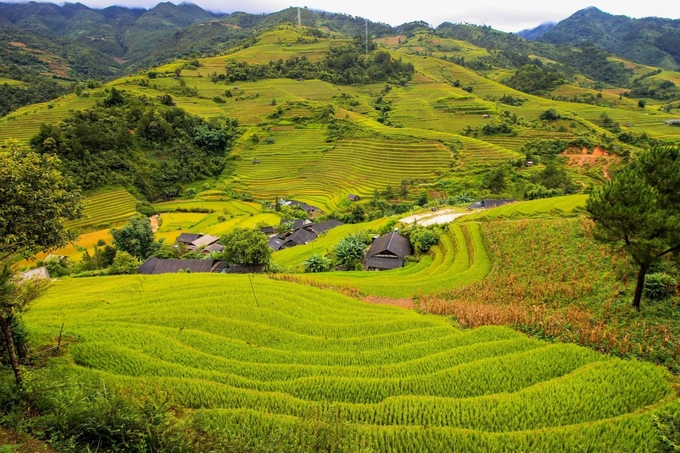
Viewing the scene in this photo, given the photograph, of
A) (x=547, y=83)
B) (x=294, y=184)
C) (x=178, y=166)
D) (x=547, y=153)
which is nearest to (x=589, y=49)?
(x=547, y=83)

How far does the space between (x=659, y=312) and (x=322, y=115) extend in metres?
76.5

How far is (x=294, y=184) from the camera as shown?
6412cm

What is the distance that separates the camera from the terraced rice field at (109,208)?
49188 mm

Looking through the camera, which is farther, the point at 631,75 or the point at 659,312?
the point at 631,75

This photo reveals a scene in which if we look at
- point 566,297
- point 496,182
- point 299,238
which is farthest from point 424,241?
point 496,182

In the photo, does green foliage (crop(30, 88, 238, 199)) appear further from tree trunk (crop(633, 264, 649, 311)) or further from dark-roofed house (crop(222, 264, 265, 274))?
tree trunk (crop(633, 264, 649, 311))

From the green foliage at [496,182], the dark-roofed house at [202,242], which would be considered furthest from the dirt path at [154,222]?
the green foliage at [496,182]

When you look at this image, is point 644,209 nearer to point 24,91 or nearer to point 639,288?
point 639,288

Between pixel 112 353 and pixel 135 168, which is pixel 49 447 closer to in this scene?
pixel 112 353

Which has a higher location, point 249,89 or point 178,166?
point 249,89

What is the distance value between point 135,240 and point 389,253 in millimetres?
26024

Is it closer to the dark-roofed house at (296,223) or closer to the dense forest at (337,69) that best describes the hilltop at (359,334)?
the dark-roofed house at (296,223)

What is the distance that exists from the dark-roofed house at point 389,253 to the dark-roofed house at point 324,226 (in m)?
16.6

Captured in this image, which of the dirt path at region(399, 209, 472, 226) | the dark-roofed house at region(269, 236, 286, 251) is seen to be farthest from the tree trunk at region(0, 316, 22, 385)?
the dark-roofed house at region(269, 236, 286, 251)
